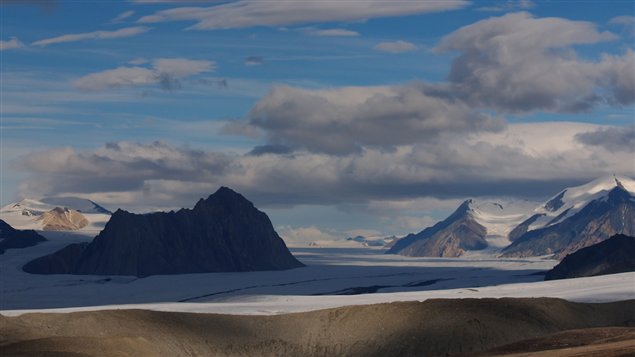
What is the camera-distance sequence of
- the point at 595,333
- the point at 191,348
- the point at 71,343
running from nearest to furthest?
the point at 71,343
the point at 595,333
the point at 191,348

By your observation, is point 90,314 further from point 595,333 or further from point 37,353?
point 595,333

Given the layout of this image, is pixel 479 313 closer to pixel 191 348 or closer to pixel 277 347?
pixel 277 347

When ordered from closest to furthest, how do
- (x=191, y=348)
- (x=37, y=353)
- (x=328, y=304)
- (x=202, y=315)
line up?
(x=37, y=353), (x=191, y=348), (x=202, y=315), (x=328, y=304)

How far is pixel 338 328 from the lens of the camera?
13525 centimetres

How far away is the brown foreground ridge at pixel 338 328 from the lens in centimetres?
12631

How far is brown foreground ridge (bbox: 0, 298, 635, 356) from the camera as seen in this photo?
126 m

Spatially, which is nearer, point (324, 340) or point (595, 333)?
point (595, 333)

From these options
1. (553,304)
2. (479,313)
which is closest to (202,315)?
(479,313)

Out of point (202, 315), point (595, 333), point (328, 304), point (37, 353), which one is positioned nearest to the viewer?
point (37, 353)

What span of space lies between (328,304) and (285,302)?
45.5 ft

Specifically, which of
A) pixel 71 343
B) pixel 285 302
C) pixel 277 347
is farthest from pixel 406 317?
pixel 285 302

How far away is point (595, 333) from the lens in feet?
375

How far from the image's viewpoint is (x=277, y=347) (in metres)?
133

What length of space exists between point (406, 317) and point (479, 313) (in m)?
7.86
